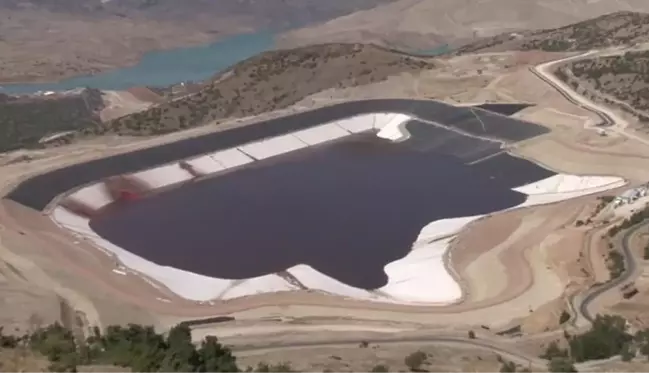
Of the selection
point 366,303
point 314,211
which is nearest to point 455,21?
point 314,211

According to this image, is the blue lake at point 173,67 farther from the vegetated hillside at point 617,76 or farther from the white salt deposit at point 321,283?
the white salt deposit at point 321,283

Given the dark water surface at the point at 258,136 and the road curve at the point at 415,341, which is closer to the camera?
the road curve at the point at 415,341

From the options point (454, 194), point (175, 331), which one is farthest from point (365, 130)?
point (175, 331)

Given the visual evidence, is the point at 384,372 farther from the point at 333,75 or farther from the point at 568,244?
the point at 333,75

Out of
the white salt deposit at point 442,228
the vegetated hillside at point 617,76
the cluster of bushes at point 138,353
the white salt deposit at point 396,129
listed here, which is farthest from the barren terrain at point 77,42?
the cluster of bushes at point 138,353

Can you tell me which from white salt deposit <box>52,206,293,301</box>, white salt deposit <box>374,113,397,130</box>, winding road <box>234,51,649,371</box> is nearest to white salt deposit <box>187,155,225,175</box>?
white salt deposit <box>52,206,293,301</box>

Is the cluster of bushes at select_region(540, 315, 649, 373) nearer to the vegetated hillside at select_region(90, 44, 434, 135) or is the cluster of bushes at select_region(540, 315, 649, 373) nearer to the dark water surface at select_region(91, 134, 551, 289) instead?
the dark water surface at select_region(91, 134, 551, 289)

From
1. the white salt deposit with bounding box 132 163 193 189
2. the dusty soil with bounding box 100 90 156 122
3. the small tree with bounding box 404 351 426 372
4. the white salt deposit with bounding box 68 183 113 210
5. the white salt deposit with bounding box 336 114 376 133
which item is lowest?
the small tree with bounding box 404 351 426 372
